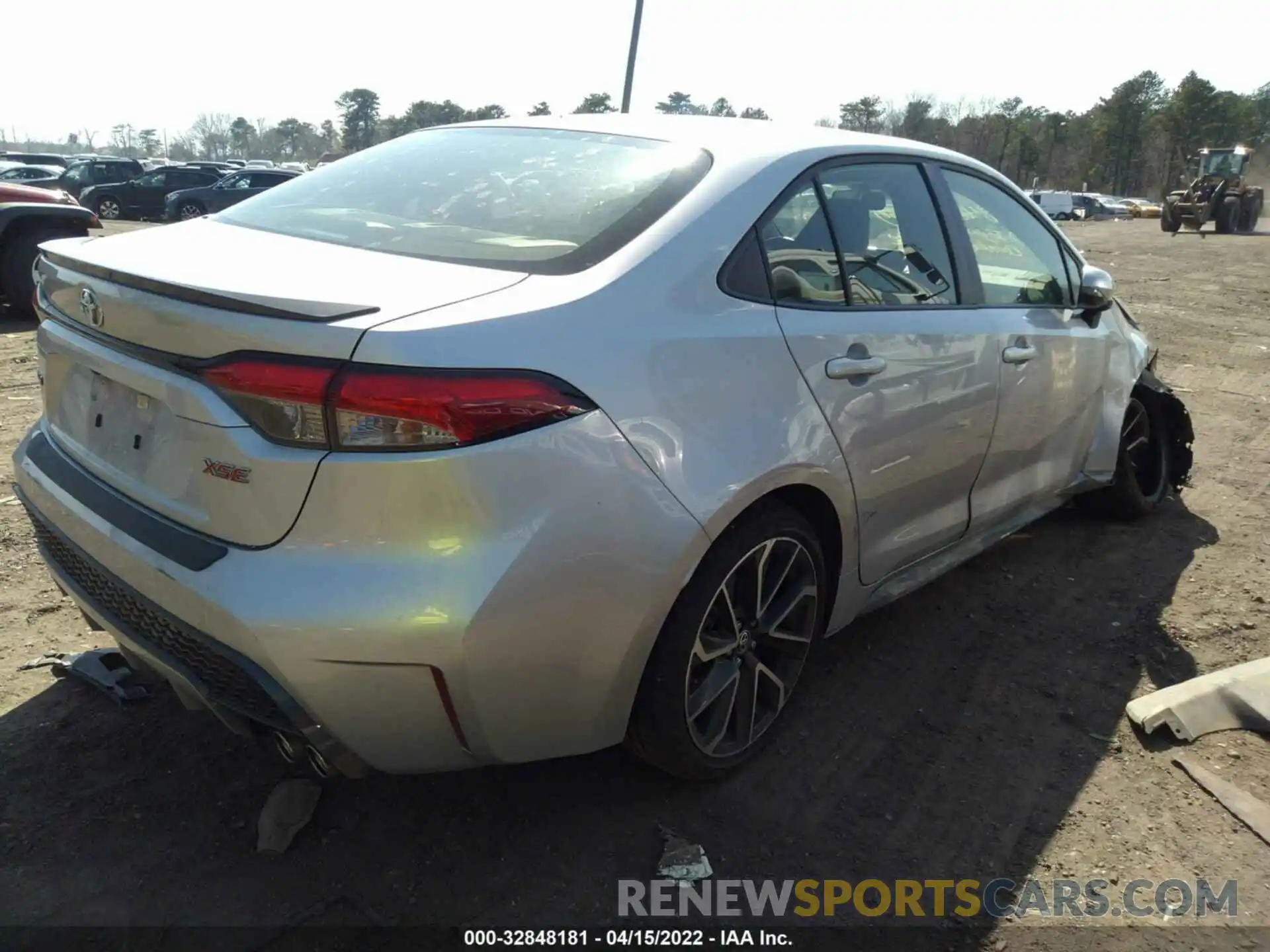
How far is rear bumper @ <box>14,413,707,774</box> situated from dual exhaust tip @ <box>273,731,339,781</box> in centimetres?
7

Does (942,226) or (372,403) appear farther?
(942,226)

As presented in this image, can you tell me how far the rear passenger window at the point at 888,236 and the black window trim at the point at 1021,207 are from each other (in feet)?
0.41

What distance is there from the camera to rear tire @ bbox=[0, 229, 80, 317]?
28.8ft

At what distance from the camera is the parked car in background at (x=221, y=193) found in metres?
23.9

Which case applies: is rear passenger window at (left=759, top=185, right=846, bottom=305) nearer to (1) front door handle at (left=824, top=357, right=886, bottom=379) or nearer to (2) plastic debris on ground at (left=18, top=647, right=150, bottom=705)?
(1) front door handle at (left=824, top=357, right=886, bottom=379)

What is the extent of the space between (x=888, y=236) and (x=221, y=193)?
2439cm

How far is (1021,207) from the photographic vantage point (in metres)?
3.84

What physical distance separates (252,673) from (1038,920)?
6.08 ft

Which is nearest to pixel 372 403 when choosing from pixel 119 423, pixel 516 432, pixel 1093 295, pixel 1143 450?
pixel 516 432

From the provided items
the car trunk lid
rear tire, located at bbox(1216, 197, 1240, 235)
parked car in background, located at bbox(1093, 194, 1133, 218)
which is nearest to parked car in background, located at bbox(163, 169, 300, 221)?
the car trunk lid

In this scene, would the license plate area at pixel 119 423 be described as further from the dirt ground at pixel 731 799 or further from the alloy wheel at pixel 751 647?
the alloy wheel at pixel 751 647

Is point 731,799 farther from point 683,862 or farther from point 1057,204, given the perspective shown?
point 1057,204

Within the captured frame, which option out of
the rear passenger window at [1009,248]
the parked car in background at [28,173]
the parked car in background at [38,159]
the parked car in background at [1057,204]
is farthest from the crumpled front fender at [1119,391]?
the parked car in background at [1057,204]

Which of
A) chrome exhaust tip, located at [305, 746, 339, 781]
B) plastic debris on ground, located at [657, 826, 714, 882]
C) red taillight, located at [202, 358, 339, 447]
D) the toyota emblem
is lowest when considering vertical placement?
plastic debris on ground, located at [657, 826, 714, 882]
